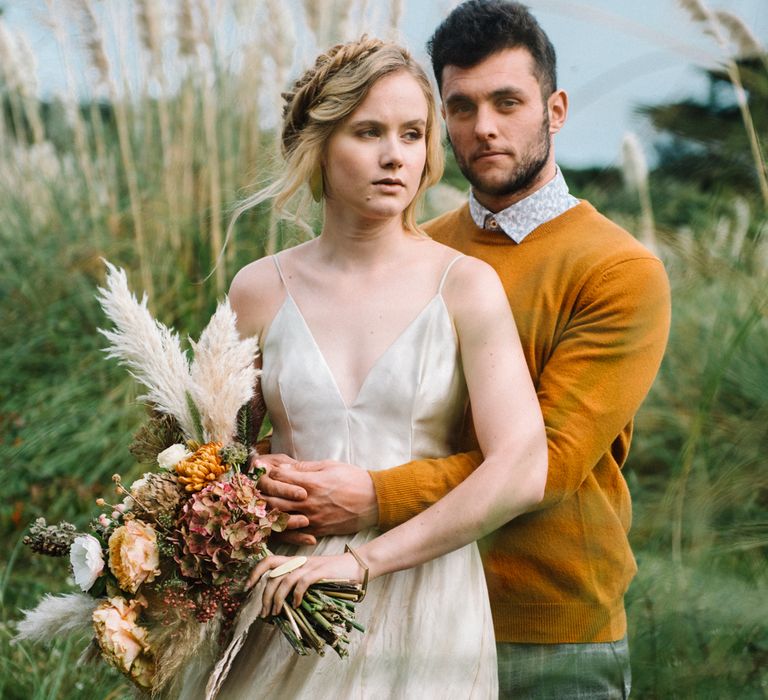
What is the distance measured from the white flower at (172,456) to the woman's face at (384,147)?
1.97 ft

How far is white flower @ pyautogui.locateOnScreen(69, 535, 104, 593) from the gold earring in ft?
2.87

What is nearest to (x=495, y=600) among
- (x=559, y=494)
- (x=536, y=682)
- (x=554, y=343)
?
(x=559, y=494)

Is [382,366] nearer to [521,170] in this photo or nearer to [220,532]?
[220,532]

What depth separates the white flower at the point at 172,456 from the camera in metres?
1.79

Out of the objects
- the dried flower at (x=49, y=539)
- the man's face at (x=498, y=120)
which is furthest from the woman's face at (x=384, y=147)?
the dried flower at (x=49, y=539)

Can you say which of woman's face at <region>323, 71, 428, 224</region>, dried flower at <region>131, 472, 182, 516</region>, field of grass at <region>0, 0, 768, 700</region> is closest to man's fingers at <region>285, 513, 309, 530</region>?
dried flower at <region>131, 472, 182, 516</region>

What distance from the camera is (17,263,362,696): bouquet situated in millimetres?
1690

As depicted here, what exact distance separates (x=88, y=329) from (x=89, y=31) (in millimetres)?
1369

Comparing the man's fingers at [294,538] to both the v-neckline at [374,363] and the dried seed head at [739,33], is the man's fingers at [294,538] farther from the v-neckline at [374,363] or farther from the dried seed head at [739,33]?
the dried seed head at [739,33]

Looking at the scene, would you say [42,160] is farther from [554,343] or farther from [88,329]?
[554,343]

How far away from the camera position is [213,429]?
185 centimetres

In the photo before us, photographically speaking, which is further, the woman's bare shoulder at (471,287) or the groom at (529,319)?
the woman's bare shoulder at (471,287)

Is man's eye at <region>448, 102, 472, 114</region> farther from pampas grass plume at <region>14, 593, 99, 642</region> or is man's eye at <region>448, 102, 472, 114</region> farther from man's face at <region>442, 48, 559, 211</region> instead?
pampas grass plume at <region>14, 593, 99, 642</region>

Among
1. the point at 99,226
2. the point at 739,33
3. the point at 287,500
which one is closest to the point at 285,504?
the point at 287,500
